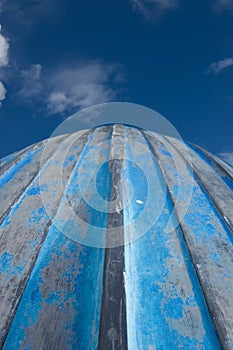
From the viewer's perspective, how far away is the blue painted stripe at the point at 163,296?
7.72 ft

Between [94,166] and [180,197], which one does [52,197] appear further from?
[180,197]

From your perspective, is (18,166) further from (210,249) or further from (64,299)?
(210,249)

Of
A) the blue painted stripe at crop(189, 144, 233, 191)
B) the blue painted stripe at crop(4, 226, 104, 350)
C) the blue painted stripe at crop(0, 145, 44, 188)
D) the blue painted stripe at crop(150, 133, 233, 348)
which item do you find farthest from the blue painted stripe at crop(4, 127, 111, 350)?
the blue painted stripe at crop(189, 144, 233, 191)

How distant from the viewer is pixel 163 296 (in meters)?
2.62

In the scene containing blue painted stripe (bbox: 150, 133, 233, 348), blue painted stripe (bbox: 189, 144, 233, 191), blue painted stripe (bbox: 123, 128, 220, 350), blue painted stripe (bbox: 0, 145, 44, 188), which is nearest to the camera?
blue painted stripe (bbox: 123, 128, 220, 350)

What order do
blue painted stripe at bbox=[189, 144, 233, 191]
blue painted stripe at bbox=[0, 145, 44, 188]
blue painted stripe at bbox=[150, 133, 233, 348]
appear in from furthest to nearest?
blue painted stripe at bbox=[189, 144, 233, 191] < blue painted stripe at bbox=[0, 145, 44, 188] < blue painted stripe at bbox=[150, 133, 233, 348]

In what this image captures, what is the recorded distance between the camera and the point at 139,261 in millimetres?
2863

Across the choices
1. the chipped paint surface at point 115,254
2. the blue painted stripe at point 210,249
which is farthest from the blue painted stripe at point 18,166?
the blue painted stripe at point 210,249

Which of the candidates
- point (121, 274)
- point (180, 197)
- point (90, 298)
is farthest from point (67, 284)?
point (180, 197)

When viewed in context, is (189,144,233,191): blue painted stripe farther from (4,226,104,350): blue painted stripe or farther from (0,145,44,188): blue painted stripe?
(0,145,44,188): blue painted stripe

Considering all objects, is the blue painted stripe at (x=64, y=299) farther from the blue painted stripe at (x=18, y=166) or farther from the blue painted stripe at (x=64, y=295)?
the blue painted stripe at (x=18, y=166)

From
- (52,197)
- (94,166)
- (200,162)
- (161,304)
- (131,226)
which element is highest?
(200,162)

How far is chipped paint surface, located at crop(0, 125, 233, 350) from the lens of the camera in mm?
2404

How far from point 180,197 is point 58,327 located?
82.9 inches
